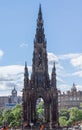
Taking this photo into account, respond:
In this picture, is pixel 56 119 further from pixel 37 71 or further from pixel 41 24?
pixel 41 24

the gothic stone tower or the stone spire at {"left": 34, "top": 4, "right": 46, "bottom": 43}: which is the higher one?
the stone spire at {"left": 34, "top": 4, "right": 46, "bottom": 43}

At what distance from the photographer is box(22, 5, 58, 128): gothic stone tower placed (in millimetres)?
97625

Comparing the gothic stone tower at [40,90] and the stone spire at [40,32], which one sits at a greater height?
the stone spire at [40,32]

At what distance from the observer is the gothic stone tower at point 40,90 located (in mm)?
97625

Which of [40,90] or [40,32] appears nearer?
[40,90]

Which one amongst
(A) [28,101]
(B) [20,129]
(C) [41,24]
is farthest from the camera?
(C) [41,24]

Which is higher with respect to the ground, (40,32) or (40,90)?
(40,32)

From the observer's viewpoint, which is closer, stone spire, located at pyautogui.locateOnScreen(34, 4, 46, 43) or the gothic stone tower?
the gothic stone tower

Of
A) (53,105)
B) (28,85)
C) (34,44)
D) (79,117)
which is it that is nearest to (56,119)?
(53,105)

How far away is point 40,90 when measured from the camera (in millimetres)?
98062

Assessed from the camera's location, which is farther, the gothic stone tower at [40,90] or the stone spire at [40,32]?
the stone spire at [40,32]

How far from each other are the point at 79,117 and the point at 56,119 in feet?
246

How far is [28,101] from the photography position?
321 ft

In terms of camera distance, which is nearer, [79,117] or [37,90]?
[37,90]
